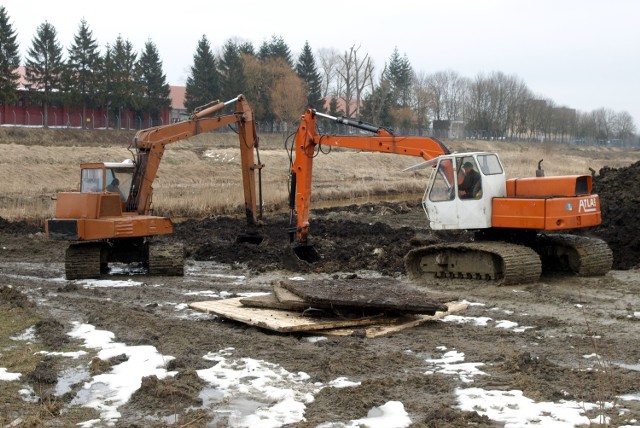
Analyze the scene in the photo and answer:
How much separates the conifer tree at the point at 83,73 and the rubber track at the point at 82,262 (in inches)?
2026

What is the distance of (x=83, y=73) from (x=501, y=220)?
58136 mm

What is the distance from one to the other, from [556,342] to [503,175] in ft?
18.1

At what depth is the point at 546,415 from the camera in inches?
282

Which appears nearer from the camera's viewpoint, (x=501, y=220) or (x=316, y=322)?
(x=316, y=322)

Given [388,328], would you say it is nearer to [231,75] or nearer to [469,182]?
[469,182]

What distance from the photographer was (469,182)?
48.9 feet

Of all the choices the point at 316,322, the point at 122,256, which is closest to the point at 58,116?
the point at 122,256

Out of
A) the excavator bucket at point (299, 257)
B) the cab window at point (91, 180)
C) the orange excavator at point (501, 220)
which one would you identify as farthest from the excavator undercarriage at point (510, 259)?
the cab window at point (91, 180)

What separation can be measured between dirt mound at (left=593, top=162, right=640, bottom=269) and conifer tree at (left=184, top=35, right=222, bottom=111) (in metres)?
56.5

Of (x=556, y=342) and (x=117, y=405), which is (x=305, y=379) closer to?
(x=117, y=405)

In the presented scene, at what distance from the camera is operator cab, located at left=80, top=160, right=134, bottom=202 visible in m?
17.0

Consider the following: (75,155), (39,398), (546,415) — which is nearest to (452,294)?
(546,415)

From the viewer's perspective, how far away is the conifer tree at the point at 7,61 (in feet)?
195

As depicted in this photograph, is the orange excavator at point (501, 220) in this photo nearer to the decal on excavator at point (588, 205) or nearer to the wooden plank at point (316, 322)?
the decal on excavator at point (588, 205)
